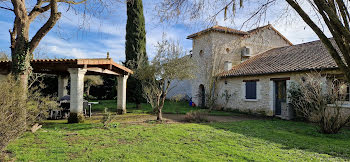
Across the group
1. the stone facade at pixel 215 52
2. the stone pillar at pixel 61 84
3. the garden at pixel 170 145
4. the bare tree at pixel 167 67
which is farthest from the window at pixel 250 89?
the stone pillar at pixel 61 84

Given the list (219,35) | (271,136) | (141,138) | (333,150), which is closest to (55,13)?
(141,138)

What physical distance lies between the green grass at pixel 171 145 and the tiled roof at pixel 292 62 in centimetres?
446

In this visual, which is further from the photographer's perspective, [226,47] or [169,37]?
[226,47]

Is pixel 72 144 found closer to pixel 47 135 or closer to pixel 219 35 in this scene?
pixel 47 135

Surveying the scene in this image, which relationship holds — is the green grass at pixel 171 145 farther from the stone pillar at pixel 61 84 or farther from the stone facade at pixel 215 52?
the stone facade at pixel 215 52

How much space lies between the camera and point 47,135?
252 inches

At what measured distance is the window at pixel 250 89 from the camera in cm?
1354

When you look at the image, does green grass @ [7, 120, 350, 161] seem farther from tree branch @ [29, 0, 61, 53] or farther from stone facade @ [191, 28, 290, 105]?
stone facade @ [191, 28, 290, 105]

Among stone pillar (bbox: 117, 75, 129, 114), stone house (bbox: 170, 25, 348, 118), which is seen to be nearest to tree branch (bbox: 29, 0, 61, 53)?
stone pillar (bbox: 117, 75, 129, 114)

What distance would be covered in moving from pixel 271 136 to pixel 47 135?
274 inches

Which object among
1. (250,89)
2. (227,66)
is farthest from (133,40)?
(250,89)

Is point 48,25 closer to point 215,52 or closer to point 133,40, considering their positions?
point 133,40

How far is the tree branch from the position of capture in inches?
269

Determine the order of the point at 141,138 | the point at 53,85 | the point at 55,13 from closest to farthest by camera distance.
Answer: the point at 141,138 < the point at 55,13 < the point at 53,85
